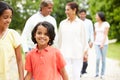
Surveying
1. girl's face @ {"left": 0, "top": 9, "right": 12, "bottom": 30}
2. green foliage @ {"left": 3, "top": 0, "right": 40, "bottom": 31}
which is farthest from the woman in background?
green foliage @ {"left": 3, "top": 0, "right": 40, "bottom": 31}

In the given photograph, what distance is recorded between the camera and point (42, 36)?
16.9ft

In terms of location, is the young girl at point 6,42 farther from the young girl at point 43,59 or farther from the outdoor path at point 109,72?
the outdoor path at point 109,72

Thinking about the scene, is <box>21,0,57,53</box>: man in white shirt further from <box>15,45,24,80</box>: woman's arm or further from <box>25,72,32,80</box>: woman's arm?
<box>15,45,24,80</box>: woman's arm

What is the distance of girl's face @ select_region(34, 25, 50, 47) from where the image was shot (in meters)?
5.16

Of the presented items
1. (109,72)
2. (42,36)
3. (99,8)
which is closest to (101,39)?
(109,72)

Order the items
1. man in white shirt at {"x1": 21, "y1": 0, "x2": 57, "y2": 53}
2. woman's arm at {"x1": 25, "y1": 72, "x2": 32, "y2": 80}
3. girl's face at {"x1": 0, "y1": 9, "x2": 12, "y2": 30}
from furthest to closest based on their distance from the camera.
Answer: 1. man in white shirt at {"x1": 21, "y1": 0, "x2": 57, "y2": 53}
2. woman's arm at {"x1": 25, "y1": 72, "x2": 32, "y2": 80}
3. girl's face at {"x1": 0, "y1": 9, "x2": 12, "y2": 30}

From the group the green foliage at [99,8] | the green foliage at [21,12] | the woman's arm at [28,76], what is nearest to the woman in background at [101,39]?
the woman's arm at [28,76]

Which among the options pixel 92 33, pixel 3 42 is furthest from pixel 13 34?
pixel 92 33

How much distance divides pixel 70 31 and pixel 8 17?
3.54 m

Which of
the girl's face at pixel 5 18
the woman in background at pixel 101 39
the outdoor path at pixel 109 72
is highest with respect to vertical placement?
the girl's face at pixel 5 18

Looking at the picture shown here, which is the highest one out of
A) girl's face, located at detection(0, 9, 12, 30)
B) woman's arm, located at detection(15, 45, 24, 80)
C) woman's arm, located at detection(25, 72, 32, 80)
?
girl's face, located at detection(0, 9, 12, 30)

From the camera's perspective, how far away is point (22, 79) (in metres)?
4.99

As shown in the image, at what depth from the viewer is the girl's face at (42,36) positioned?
203 inches

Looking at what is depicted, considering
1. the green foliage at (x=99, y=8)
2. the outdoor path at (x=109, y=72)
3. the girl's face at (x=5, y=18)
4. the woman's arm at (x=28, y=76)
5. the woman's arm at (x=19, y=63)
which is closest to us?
the girl's face at (x=5, y=18)
